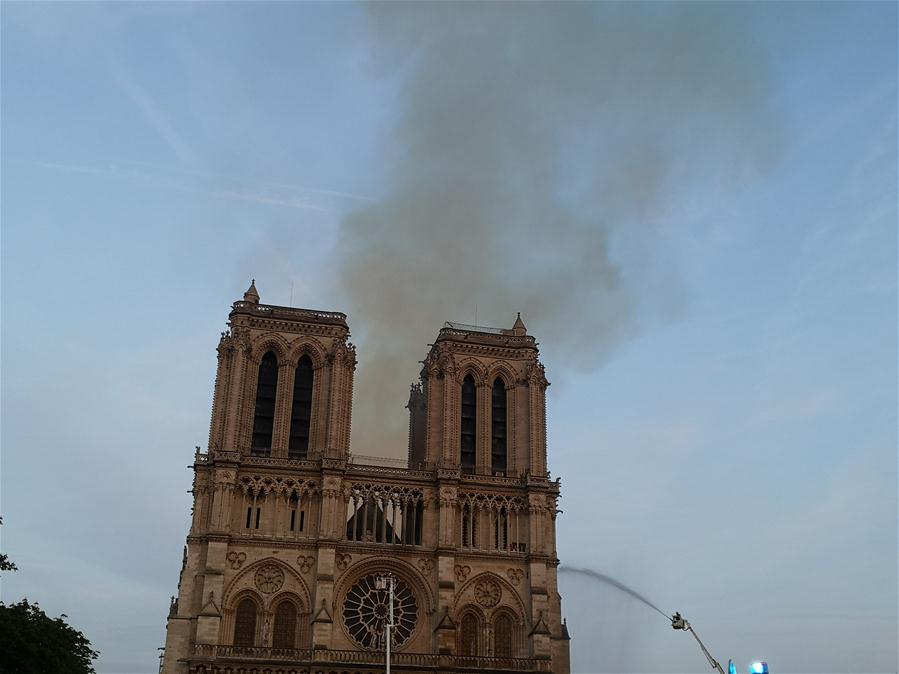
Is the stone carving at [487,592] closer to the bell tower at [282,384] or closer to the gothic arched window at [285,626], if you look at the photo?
the gothic arched window at [285,626]

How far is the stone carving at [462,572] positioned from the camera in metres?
64.4

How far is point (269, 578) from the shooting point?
203 feet

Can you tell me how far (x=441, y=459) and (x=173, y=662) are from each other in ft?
70.1

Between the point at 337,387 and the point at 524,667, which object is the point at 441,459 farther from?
the point at 524,667

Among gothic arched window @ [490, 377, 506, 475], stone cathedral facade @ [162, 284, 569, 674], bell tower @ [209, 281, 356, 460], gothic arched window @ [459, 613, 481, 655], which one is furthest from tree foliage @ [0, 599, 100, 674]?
gothic arched window @ [490, 377, 506, 475]

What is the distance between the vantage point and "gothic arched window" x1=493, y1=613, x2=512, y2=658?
63469mm

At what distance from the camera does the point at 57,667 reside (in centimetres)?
A: 4909

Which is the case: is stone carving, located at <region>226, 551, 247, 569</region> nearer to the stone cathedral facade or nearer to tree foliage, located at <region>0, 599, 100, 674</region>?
the stone cathedral facade

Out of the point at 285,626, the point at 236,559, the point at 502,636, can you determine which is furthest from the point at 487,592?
the point at 236,559

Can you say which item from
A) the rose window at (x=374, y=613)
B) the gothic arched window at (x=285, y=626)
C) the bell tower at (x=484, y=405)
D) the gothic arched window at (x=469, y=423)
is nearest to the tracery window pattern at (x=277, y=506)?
the gothic arched window at (x=285, y=626)

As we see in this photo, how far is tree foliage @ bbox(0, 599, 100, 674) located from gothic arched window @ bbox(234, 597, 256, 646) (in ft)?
29.6

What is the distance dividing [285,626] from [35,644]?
56.6 ft

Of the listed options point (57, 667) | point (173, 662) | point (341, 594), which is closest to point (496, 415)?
point (341, 594)

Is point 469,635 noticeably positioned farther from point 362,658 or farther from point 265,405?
point 265,405
